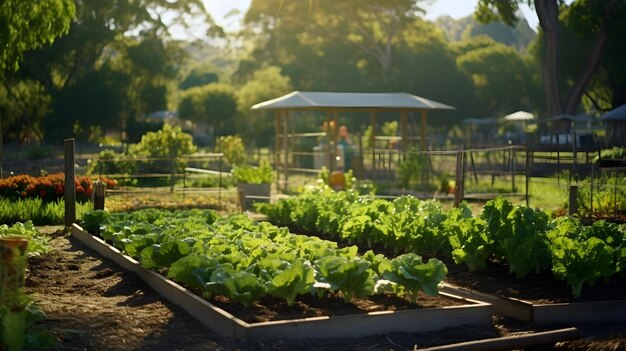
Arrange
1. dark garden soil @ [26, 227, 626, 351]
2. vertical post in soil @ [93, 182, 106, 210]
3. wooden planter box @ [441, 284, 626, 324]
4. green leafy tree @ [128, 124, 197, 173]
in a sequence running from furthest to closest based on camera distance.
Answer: green leafy tree @ [128, 124, 197, 173]
vertical post in soil @ [93, 182, 106, 210]
wooden planter box @ [441, 284, 626, 324]
dark garden soil @ [26, 227, 626, 351]

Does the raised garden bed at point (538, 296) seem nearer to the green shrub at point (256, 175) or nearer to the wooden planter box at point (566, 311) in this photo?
the wooden planter box at point (566, 311)

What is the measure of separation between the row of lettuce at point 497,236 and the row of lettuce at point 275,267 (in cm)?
101

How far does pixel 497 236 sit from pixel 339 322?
9.83 feet

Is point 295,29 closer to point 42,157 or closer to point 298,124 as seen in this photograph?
point 298,124

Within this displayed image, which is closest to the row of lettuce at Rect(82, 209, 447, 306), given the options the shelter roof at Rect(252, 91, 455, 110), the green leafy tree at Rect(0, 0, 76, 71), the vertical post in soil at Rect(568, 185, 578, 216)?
the vertical post in soil at Rect(568, 185, 578, 216)

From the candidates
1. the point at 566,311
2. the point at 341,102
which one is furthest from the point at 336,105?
the point at 566,311

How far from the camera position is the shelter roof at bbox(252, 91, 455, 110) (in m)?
24.4

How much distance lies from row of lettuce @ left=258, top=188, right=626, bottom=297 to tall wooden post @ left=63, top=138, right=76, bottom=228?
4.30 meters

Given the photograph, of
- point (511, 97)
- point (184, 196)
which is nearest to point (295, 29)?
point (511, 97)

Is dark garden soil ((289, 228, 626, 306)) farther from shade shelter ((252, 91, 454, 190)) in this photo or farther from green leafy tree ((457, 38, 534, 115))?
green leafy tree ((457, 38, 534, 115))

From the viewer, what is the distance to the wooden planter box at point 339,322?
687 cm

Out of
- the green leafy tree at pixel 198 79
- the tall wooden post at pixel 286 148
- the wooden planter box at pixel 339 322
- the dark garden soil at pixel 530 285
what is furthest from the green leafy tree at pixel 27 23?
the green leafy tree at pixel 198 79

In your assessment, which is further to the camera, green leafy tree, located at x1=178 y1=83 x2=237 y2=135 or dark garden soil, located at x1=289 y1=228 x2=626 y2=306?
green leafy tree, located at x1=178 y1=83 x2=237 y2=135

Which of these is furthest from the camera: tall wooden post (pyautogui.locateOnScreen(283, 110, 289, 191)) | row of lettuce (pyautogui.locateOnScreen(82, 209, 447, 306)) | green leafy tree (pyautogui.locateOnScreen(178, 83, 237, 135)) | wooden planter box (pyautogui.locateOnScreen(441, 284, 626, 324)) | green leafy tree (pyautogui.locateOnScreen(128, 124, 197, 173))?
green leafy tree (pyautogui.locateOnScreen(178, 83, 237, 135))
